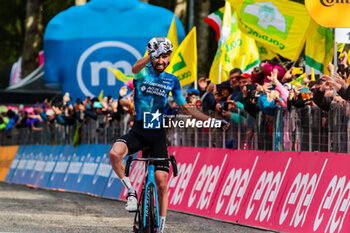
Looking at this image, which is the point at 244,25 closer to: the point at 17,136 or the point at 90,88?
the point at 90,88

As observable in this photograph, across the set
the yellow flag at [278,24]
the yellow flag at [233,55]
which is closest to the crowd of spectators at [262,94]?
the yellow flag at [278,24]

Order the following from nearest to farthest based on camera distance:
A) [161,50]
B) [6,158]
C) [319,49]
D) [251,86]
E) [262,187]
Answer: [161,50] → [262,187] → [251,86] → [319,49] → [6,158]

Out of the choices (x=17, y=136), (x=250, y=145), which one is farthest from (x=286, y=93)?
(x=17, y=136)

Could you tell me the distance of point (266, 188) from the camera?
1427 cm

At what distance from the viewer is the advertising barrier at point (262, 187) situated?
12.3m

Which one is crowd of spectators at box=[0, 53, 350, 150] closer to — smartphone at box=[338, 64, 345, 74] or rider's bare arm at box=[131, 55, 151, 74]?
smartphone at box=[338, 64, 345, 74]

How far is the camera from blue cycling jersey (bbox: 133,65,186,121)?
37.4 feet

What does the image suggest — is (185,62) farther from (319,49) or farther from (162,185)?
(162,185)

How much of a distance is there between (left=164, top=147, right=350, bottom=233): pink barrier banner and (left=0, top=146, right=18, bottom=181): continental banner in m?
14.4

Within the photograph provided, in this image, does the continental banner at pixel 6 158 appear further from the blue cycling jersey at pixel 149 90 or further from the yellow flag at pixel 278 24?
the blue cycling jersey at pixel 149 90

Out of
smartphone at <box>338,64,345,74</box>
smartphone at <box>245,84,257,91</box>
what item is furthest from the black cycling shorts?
smartphone at <box>245,84,257,91</box>

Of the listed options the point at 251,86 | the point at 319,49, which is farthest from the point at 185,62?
the point at 251,86

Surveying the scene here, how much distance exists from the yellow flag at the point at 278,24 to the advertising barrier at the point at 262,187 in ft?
7.69

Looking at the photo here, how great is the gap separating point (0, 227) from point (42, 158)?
14.7 metres
